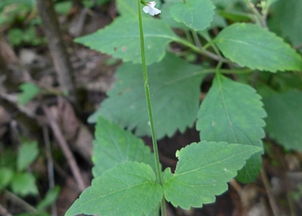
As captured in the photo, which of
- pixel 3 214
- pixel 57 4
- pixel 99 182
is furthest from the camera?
pixel 57 4

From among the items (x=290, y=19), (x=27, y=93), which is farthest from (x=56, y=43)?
(x=290, y=19)

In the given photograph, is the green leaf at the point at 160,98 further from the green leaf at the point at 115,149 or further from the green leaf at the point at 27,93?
the green leaf at the point at 27,93

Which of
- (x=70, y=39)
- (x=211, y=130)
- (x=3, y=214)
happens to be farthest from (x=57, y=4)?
(x=211, y=130)

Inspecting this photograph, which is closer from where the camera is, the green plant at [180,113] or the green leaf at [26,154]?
the green plant at [180,113]

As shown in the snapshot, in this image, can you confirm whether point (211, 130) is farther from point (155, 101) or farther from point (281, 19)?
point (281, 19)

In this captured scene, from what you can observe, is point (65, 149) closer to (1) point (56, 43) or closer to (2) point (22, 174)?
(2) point (22, 174)

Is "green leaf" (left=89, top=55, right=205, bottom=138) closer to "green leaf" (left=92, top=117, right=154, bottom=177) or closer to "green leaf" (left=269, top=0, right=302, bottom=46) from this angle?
"green leaf" (left=92, top=117, right=154, bottom=177)

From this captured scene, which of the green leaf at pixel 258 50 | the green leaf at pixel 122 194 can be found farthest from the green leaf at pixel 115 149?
the green leaf at pixel 258 50
